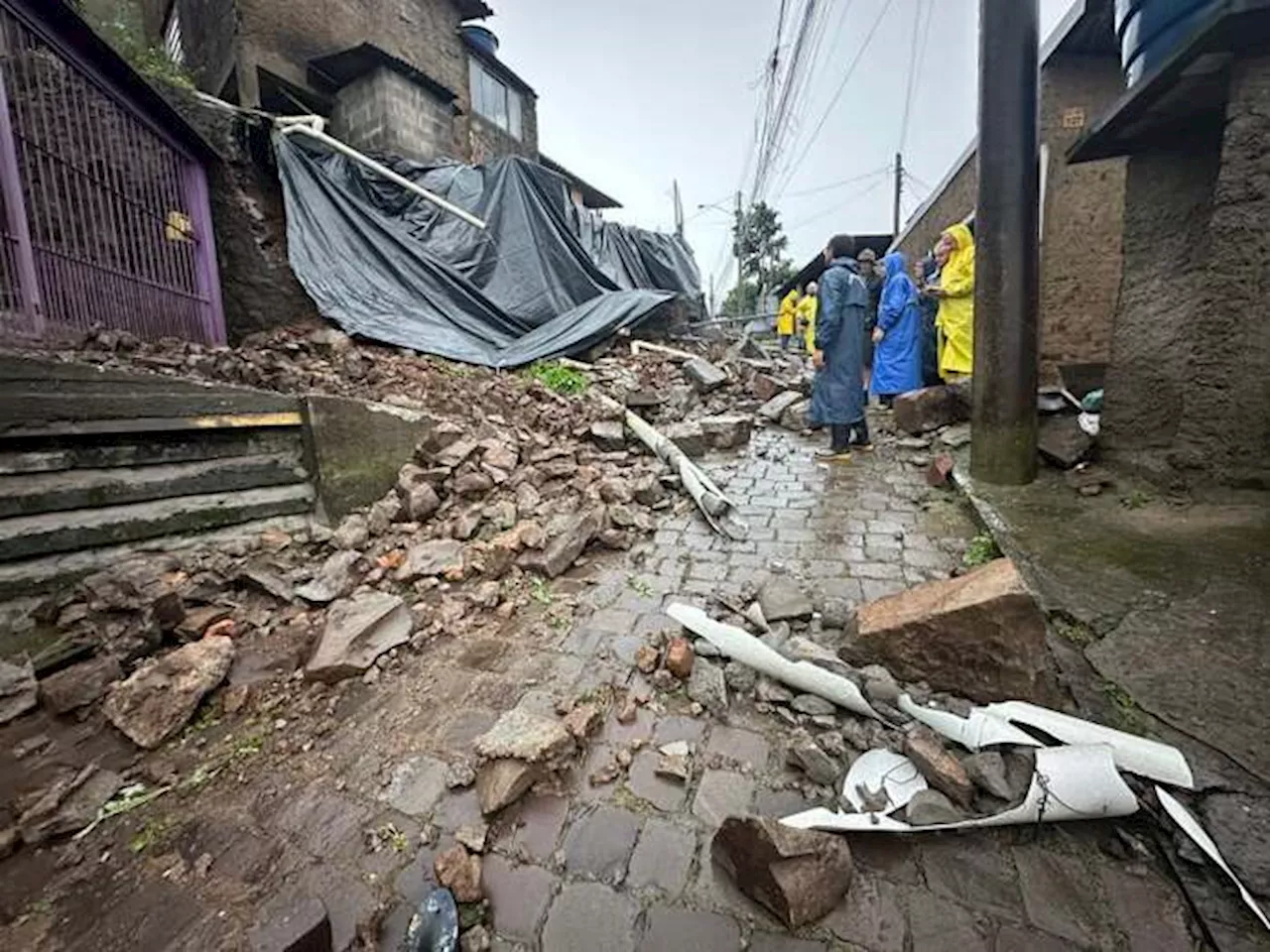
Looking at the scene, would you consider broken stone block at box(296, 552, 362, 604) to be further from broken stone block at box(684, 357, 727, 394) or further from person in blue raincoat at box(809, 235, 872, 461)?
broken stone block at box(684, 357, 727, 394)

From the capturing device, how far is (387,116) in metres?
8.95

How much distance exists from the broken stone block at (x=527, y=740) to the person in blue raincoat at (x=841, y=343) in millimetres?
3930

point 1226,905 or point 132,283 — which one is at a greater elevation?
point 132,283

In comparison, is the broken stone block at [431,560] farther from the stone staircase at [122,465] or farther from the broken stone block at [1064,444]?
the broken stone block at [1064,444]

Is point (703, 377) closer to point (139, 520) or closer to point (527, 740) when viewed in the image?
point (139, 520)

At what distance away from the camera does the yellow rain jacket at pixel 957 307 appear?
4.90 m

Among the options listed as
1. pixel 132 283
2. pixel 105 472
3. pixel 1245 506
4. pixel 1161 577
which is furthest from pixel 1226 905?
pixel 132 283

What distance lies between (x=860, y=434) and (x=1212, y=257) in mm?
2853

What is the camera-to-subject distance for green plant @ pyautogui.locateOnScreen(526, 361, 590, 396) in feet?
19.1

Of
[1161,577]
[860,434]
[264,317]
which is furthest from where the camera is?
[264,317]

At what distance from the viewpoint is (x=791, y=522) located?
3.50 meters

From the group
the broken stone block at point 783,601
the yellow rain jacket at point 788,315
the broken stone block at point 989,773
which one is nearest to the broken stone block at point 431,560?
the broken stone block at point 783,601

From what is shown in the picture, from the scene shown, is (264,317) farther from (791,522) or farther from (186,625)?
(791,522)

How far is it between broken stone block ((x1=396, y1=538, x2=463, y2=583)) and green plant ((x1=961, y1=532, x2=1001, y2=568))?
257cm
